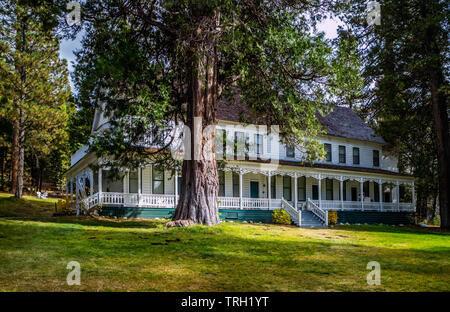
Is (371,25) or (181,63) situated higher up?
(371,25)

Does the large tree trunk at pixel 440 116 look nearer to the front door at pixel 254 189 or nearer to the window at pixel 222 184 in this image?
the front door at pixel 254 189

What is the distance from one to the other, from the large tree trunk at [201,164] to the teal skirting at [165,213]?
26.2 ft

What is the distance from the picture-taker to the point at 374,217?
30.7 metres

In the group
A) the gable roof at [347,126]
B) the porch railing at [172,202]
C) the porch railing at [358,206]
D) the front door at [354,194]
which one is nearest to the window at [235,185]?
the porch railing at [172,202]

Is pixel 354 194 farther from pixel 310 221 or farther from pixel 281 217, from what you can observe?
pixel 281 217

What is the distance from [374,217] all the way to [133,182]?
1856 cm

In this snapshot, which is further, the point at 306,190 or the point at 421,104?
the point at 306,190

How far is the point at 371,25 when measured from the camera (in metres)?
22.4

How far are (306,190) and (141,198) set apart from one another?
13.9 meters


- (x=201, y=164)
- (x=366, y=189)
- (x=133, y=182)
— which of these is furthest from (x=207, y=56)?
(x=366, y=189)

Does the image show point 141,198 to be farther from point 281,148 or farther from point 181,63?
point 281,148

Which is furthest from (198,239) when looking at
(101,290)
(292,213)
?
(292,213)

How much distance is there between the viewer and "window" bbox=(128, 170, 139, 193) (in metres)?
24.1

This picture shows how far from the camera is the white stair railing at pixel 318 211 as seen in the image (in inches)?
964
